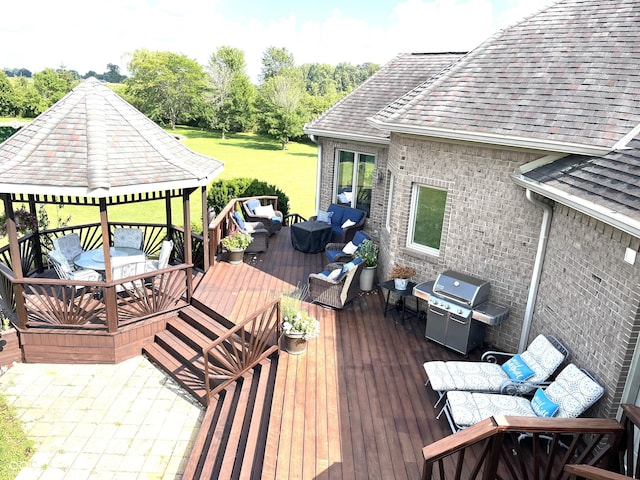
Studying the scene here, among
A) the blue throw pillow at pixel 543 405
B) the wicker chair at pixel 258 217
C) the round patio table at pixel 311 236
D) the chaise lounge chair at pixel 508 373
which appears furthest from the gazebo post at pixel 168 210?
the blue throw pillow at pixel 543 405

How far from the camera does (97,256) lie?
31.7ft

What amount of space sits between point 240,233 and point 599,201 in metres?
8.42

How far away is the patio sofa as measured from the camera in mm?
12607

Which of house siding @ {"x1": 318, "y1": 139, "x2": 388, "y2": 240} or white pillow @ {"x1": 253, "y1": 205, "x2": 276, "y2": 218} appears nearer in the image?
house siding @ {"x1": 318, "y1": 139, "x2": 388, "y2": 240}

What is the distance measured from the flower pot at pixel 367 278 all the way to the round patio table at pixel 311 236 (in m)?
2.77

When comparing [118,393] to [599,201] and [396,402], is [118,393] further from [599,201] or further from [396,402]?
[599,201]

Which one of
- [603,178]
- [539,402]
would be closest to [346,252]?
[539,402]

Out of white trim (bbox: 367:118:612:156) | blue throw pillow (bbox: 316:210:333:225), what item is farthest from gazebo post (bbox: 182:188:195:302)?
blue throw pillow (bbox: 316:210:333:225)

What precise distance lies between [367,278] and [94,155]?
6.00 m

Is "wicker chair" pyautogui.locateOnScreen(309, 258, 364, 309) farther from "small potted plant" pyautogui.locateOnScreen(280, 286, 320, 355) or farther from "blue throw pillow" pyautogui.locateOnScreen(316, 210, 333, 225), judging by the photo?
"blue throw pillow" pyautogui.locateOnScreen(316, 210, 333, 225)

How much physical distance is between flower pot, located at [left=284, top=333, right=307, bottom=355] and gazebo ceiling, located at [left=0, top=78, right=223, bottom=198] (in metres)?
3.55

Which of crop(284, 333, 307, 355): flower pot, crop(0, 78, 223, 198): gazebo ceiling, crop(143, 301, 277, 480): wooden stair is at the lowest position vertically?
crop(143, 301, 277, 480): wooden stair

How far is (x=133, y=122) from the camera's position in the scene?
9109mm

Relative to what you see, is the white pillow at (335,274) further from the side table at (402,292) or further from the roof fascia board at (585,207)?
the roof fascia board at (585,207)
